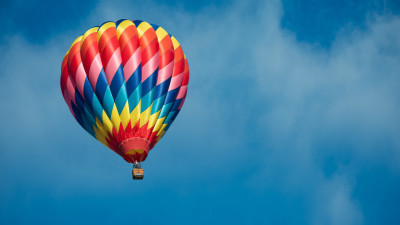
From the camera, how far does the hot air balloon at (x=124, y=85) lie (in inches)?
1182

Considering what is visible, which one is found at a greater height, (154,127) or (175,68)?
(175,68)

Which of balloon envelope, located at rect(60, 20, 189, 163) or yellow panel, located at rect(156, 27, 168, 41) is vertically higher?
yellow panel, located at rect(156, 27, 168, 41)

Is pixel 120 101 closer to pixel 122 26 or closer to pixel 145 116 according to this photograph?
pixel 145 116

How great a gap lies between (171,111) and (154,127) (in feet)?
4.25

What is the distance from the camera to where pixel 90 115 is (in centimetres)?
3061

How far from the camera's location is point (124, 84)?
30172 mm

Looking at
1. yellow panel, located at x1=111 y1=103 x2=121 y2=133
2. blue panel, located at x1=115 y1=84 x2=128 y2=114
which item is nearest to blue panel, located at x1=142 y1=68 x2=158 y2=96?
blue panel, located at x1=115 y1=84 x2=128 y2=114

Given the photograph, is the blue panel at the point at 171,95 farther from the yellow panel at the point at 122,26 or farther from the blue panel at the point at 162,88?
the yellow panel at the point at 122,26

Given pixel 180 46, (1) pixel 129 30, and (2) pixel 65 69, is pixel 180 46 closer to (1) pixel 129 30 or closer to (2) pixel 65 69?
(1) pixel 129 30

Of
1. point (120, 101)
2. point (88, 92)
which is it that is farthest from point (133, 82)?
point (88, 92)

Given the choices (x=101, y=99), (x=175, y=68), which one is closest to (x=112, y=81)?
(x=101, y=99)

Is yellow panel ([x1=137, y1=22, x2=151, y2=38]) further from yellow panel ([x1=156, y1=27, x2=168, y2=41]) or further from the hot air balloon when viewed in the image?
yellow panel ([x1=156, y1=27, x2=168, y2=41])

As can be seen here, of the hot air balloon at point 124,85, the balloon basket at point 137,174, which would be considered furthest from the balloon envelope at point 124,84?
the balloon basket at point 137,174

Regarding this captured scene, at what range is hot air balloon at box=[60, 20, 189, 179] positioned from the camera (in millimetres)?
30016
